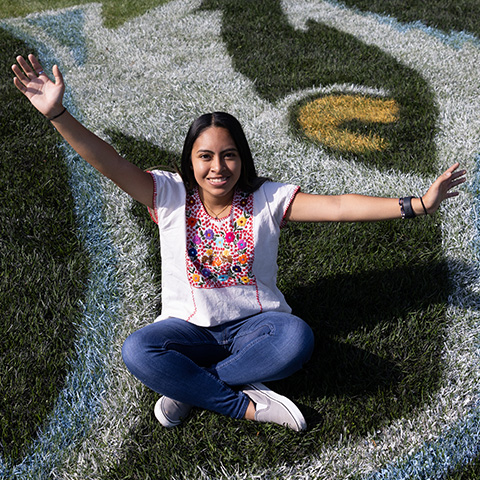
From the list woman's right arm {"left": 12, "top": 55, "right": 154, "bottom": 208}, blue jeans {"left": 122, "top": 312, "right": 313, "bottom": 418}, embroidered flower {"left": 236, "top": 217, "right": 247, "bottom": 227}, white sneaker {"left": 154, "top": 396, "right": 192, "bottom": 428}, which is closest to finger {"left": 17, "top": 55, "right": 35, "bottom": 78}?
woman's right arm {"left": 12, "top": 55, "right": 154, "bottom": 208}

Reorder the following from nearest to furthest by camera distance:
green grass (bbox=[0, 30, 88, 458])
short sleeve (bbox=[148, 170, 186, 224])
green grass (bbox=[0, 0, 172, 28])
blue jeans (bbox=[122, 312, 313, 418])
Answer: blue jeans (bbox=[122, 312, 313, 418]), short sleeve (bbox=[148, 170, 186, 224]), green grass (bbox=[0, 30, 88, 458]), green grass (bbox=[0, 0, 172, 28])

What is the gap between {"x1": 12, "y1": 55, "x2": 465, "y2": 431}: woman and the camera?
257 cm

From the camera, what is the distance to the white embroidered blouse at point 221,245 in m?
2.69

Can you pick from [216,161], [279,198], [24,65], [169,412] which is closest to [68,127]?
[24,65]

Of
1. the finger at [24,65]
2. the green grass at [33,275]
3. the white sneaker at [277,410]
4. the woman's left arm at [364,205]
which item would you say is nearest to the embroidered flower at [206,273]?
the woman's left arm at [364,205]

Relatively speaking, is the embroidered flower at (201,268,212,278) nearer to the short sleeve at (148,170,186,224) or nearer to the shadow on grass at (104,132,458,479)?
the short sleeve at (148,170,186,224)

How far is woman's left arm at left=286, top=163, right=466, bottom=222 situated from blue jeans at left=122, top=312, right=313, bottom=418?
0.53m

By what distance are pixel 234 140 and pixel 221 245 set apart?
52 cm

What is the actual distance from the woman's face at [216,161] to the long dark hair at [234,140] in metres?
0.02

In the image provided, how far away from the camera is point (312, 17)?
675cm

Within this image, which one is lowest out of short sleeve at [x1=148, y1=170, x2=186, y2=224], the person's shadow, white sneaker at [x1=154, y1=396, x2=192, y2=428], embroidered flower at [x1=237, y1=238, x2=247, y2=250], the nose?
the person's shadow

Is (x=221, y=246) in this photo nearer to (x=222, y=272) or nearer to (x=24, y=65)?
(x=222, y=272)

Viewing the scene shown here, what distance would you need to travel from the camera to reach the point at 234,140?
8.51 ft

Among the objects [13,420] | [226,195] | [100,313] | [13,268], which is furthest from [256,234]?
[13,268]
